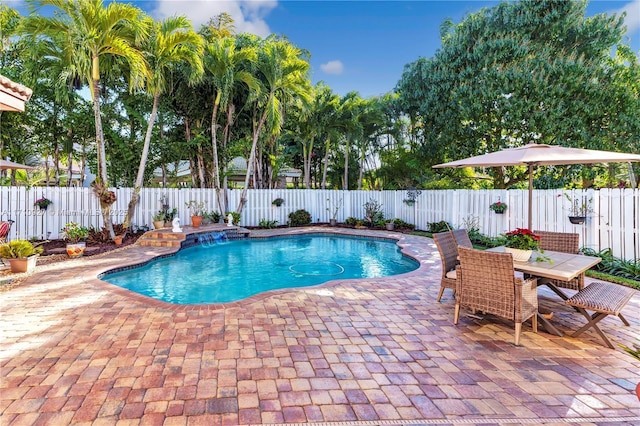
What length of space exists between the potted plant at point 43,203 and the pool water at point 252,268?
4.33m

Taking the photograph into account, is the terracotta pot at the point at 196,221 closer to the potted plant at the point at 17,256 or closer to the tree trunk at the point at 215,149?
the tree trunk at the point at 215,149

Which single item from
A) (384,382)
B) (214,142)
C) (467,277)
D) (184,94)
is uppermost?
(184,94)

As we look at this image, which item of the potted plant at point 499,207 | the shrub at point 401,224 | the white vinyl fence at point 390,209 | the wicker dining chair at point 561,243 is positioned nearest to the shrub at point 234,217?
the white vinyl fence at point 390,209

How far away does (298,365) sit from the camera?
8.96 ft

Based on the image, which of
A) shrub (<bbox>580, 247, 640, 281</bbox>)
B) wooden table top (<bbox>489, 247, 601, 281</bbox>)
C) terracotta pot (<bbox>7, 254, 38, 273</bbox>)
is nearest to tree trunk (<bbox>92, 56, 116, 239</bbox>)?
terracotta pot (<bbox>7, 254, 38, 273</bbox>)

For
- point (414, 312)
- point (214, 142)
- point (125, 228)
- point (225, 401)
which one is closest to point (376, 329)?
point (414, 312)

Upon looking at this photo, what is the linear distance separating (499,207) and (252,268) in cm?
699

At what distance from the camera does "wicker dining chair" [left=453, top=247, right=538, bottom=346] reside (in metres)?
3.12

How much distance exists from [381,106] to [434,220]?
641cm

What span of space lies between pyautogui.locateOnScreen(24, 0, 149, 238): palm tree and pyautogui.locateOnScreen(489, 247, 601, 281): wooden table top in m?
9.14

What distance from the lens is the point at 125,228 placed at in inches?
381

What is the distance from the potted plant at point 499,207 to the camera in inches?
353

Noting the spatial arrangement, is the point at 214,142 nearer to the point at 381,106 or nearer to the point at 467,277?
the point at 381,106

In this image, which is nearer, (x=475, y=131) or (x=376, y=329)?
(x=376, y=329)
